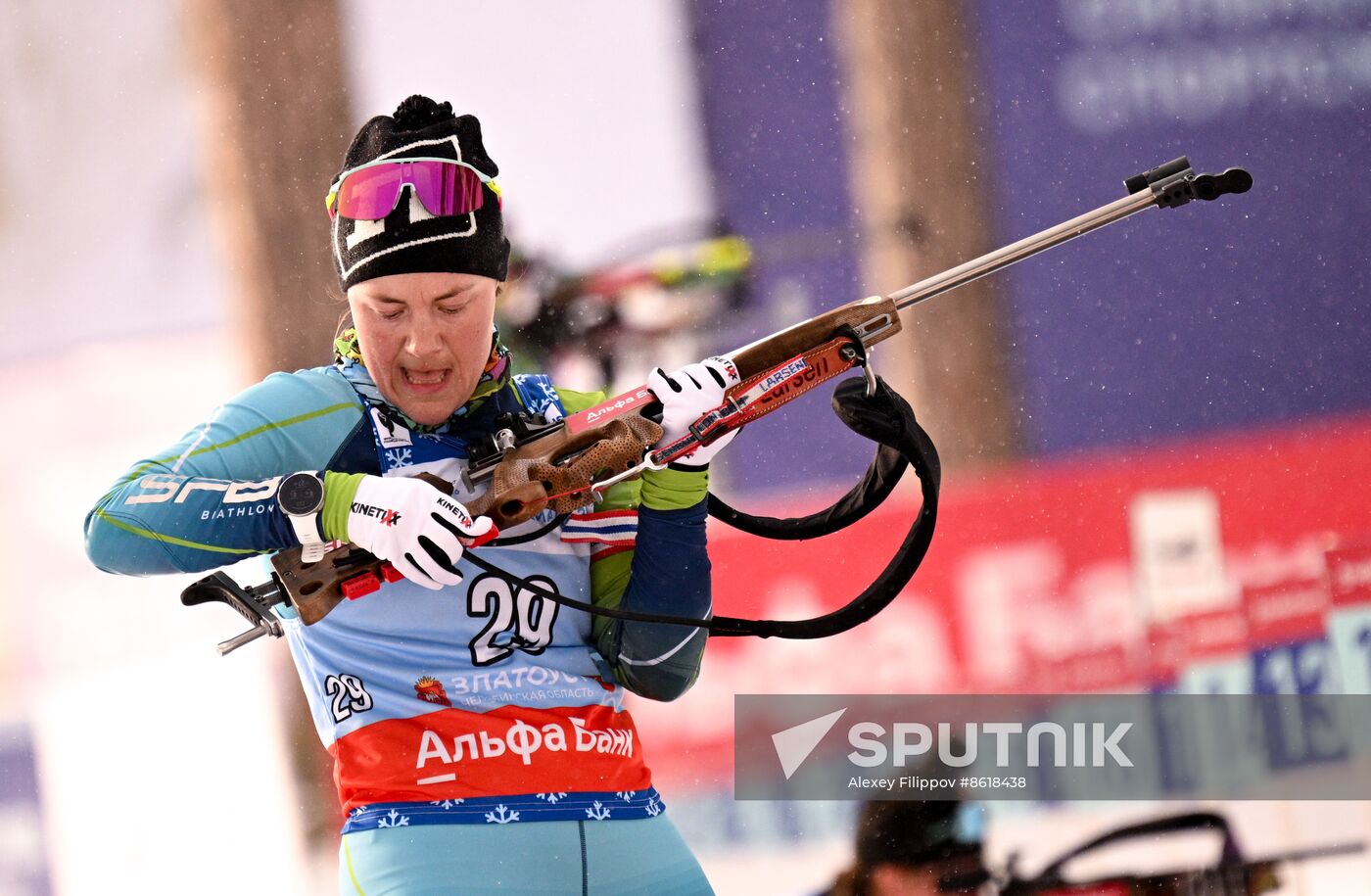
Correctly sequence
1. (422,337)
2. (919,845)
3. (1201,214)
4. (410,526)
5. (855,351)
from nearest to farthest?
(410,526)
(422,337)
(855,351)
(919,845)
(1201,214)

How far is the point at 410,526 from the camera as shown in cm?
147

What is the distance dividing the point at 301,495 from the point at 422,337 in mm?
224

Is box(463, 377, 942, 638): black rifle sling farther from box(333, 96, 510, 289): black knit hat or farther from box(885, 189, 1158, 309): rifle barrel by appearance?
box(333, 96, 510, 289): black knit hat

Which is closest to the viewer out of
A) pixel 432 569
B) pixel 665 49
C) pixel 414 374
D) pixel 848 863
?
pixel 432 569

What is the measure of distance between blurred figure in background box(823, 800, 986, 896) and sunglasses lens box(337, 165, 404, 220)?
1708 mm

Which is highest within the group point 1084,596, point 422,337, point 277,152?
point 277,152

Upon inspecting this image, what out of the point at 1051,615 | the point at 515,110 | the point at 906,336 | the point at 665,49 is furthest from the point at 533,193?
the point at 1051,615

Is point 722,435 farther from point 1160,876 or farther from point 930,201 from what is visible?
point 1160,876

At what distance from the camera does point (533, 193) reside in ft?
9.89

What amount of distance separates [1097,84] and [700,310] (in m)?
0.90

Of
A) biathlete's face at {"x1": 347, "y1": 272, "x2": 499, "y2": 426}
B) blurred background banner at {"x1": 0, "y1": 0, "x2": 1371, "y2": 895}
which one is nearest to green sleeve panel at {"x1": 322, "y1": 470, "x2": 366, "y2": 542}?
biathlete's face at {"x1": 347, "y1": 272, "x2": 499, "y2": 426}

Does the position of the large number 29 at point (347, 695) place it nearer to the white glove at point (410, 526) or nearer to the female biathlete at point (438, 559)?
the female biathlete at point (438, 559)

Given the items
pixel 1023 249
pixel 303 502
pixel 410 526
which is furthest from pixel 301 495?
pixel 1023 249

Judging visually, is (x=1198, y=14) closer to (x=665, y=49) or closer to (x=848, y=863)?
(x=665, y=49)
